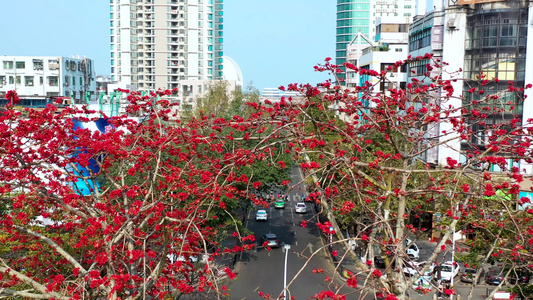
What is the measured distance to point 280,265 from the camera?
30234 mm

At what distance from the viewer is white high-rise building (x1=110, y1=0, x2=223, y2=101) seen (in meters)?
84.3

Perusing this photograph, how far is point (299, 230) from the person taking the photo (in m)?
38.8

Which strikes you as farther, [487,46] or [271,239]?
[271,239]

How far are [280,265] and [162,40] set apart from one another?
61.0 m

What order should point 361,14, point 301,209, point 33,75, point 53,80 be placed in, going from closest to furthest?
point 301,209 → point 33,75 → point 53,80 → point 361,14

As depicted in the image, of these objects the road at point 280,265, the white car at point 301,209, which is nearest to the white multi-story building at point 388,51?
the white car at point 301,209

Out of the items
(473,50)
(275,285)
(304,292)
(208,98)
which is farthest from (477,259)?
(208,98)

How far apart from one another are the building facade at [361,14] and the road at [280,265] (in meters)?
69.0

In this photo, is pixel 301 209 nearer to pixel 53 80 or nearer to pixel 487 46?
pixel 487 46

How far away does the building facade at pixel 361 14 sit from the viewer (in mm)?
105438

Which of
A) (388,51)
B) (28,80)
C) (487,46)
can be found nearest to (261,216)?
(487,46)

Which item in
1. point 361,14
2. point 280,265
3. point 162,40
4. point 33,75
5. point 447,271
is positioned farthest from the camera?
point 361,14

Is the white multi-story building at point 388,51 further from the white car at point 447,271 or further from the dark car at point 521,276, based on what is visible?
the dark car at point 521,276

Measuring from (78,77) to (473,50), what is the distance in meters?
49.3
